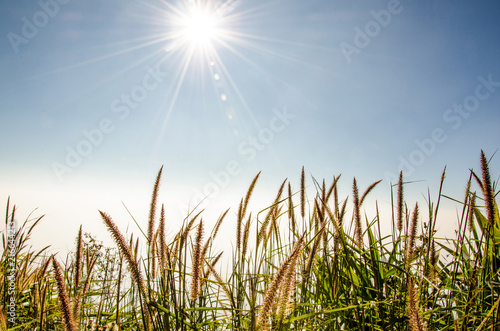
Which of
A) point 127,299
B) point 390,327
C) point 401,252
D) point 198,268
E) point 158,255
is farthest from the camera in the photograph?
point 127,299

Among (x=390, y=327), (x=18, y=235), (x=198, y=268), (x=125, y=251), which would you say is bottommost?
(x=390, y=327)

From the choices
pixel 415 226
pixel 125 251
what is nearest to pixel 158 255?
pixel 125 251

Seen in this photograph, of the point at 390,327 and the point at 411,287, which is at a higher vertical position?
the point at 411,287

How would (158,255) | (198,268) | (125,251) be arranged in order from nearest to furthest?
(125,251), (198,268), (158,255)

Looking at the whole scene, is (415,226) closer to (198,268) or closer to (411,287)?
(411,287)

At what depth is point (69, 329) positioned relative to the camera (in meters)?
1.16

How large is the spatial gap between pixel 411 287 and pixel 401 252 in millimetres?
1624

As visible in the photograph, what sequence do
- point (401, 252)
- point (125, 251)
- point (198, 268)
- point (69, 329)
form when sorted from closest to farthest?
point (69, 329) < point (125, 251) < point (198, 268) < point (401, 252)

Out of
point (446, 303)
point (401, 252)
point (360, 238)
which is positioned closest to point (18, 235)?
point (360, 238)

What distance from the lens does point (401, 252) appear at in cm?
259

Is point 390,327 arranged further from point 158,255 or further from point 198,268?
point 158,255

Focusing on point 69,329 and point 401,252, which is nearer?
point 69,329

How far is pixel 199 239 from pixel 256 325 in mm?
617

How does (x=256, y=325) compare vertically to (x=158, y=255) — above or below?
below
